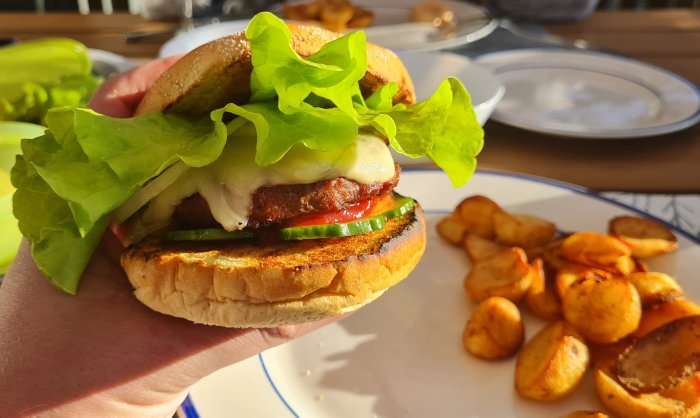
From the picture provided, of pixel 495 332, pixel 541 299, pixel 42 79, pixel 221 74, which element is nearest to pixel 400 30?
pixel 42 79

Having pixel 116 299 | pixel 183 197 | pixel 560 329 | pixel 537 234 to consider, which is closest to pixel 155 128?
pixel 183 197

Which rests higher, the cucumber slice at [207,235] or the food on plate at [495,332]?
the cucumber slice at [207,235]

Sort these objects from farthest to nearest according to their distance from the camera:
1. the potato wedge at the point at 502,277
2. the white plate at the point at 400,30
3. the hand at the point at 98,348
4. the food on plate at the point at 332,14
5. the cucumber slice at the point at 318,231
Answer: the food on plate at the point at 332,14
the white plate at the point at 400,30
the potato wedge at the point at 502,277
the cucumber slice at the point at 318,231
the hand at the point at 98,348

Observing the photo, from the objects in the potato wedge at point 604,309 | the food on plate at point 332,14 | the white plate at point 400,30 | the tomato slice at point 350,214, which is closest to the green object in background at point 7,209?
the tomato slice at point 350,214

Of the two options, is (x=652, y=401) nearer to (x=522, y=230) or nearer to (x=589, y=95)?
(x=522, y=230)

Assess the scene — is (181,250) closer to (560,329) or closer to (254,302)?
(254,302)


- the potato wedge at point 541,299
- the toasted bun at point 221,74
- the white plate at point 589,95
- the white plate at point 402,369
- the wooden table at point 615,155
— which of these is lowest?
the white plate at point 402,369

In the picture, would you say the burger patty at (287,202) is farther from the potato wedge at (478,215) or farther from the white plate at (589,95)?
the white plate at (589,95)

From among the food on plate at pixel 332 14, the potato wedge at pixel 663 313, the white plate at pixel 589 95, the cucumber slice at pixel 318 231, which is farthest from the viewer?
the food on plate at pixel 332 14
